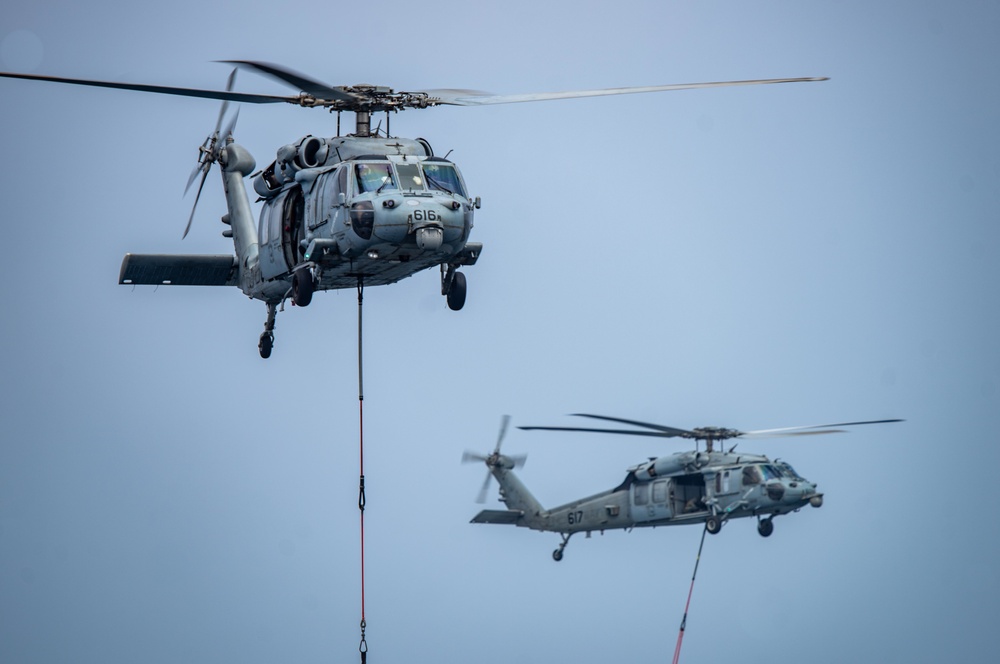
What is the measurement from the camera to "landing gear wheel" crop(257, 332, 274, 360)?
2856cm

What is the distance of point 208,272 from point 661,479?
53.4ft

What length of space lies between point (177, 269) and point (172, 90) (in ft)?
23.8

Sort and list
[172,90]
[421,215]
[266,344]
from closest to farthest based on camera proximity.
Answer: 1. [172,90]
2. [421,215]
3. [266,344]

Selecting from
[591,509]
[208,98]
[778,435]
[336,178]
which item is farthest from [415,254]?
[591,509]

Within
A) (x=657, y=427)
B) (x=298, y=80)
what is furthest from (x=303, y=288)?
(x=657, y=427)

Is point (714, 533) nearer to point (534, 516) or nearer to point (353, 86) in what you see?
point (534, 516)

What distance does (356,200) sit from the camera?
2434 centimetres

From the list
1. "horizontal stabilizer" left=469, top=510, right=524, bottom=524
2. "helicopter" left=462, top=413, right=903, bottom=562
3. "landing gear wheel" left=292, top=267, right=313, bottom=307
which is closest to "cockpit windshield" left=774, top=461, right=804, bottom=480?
"helicopter" left=462, top=413, right=903, bottom=562

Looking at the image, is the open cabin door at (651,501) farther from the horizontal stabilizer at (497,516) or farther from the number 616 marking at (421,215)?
the number 616 marking at (421,215)

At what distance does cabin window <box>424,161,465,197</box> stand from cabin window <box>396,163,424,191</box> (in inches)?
5.0

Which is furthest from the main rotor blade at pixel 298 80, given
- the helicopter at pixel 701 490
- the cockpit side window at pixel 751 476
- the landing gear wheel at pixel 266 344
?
the cockpit side window at pixel 751 476

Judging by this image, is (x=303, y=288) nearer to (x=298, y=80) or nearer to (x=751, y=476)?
(x=298, y=80)

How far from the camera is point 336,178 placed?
2505 centimetres

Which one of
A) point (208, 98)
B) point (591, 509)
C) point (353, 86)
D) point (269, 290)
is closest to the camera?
point (208, 98)
